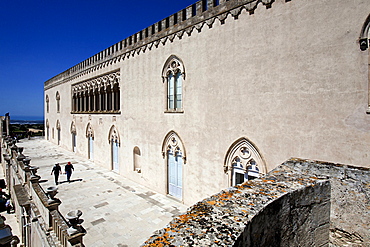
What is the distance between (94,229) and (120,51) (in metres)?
9.42

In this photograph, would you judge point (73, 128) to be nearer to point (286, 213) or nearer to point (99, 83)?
point (99, 83)

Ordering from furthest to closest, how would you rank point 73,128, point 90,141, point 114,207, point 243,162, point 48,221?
point 73,128 → point 90,141 → point 114,207 → point 243,162 → point 48,221

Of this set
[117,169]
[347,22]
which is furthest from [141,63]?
[347,22]

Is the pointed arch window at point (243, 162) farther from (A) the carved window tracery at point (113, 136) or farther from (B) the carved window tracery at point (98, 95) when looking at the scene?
(B) the carved window tracery at point (98, 95)

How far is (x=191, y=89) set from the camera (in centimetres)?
829

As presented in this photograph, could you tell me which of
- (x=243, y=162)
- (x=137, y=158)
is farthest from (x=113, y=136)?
(x=243, y=162)

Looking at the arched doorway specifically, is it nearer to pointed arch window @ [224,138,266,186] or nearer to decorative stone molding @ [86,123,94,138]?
decorative stone molding @ [86,123,94,138]

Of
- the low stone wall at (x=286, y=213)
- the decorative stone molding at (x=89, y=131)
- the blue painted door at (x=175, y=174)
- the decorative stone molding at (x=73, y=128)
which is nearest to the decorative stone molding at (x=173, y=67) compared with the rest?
the blue painted door at (x=175, y=174)

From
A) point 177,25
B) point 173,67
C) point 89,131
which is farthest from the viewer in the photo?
point 89,131

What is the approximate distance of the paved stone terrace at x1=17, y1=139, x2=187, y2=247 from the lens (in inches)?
264

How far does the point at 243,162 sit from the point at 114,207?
5453 mm

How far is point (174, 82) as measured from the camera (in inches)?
360

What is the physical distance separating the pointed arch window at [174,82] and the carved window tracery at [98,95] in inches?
190

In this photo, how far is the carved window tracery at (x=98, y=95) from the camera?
13.8m
